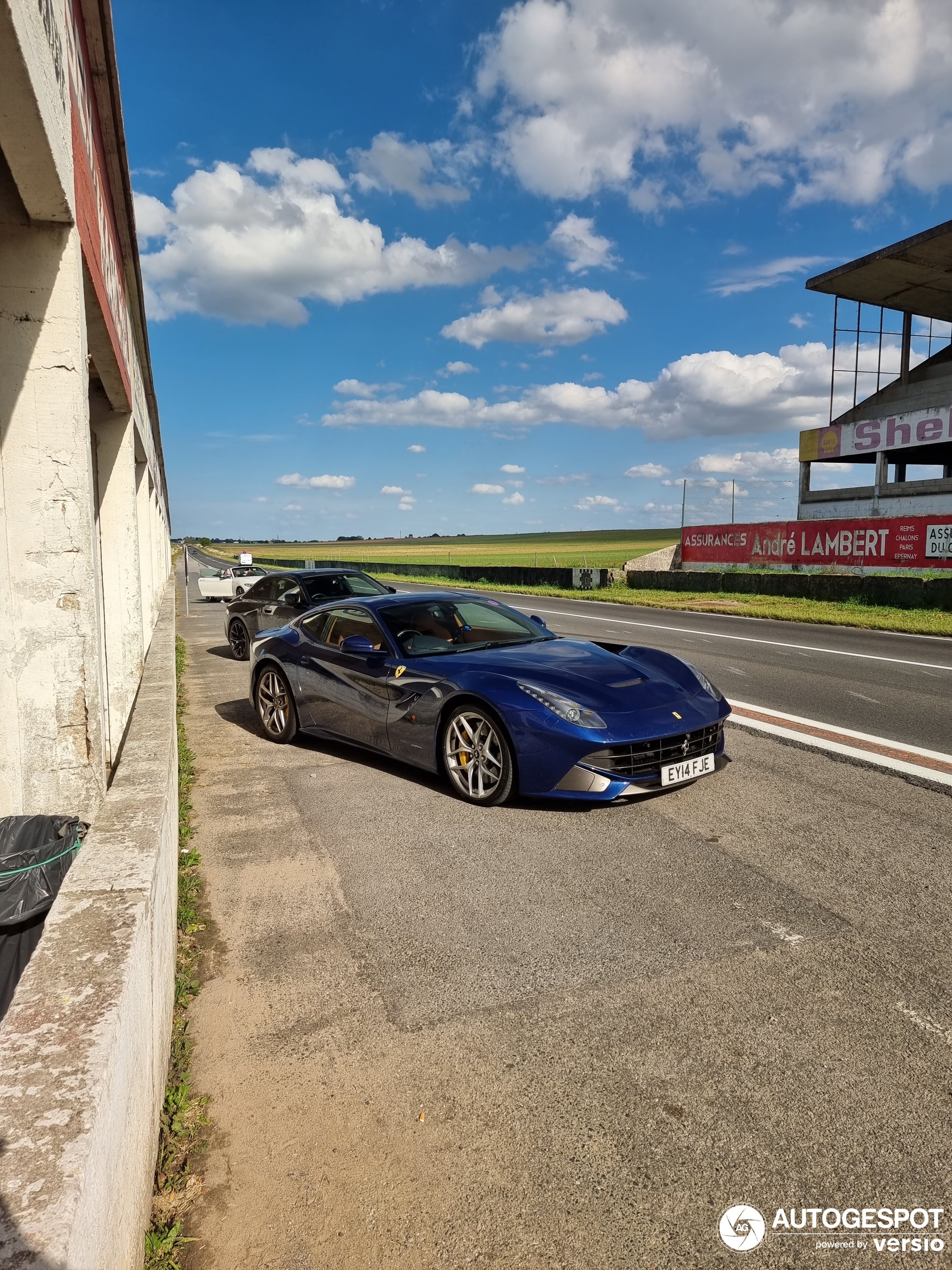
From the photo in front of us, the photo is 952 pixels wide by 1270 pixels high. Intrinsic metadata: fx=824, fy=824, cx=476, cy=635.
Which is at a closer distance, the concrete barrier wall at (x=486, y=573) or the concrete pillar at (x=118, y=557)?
the concrete pillar at (x=118, y=557)

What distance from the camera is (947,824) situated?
15.5 ft

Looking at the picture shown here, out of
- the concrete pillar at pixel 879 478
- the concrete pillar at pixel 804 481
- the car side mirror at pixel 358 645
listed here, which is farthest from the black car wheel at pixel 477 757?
the concrete pillar at pixel 804 481

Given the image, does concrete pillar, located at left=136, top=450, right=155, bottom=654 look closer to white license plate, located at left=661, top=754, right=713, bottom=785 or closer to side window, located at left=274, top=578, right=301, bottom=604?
side window, located at left=274, top=578, right=301, bottom=604

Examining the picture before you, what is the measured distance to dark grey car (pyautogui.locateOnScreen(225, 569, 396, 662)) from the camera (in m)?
11.5

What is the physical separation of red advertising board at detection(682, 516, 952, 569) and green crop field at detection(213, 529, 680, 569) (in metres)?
7.29

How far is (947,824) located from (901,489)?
129ft

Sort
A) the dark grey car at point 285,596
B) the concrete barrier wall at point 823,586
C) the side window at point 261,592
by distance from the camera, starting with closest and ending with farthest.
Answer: the dark grey car at point 285,596, the side window at point 261,592, the concrete barrier wall at point 823,586

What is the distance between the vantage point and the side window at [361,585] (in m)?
11.6

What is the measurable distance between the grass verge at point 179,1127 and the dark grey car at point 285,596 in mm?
7267

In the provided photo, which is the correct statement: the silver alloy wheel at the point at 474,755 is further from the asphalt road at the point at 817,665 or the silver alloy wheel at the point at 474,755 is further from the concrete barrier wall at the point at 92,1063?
the asphalt road at the point at 817,665

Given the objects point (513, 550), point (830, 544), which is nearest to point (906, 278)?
point (830, 544)

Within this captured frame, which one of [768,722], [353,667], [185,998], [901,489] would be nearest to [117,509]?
[353,667]

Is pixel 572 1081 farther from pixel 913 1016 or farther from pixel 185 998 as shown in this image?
pixel 185 998

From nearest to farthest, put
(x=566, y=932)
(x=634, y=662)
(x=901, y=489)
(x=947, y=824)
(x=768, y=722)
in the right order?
1. (x=566, y=932)
2. (x=947, y=824)
3. (x=634, y=662)
4. (x=768, y=722)
5. (x=901, y=489)
